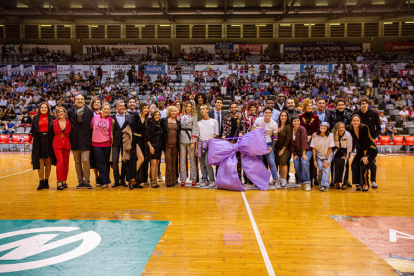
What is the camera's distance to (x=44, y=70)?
20953 mm

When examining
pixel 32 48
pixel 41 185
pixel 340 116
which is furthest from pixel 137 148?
pixel 32 48

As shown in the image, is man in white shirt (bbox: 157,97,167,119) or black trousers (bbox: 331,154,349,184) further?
man in white shirt (bbox: 157,97,167,119)

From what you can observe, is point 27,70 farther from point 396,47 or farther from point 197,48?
point 396,47

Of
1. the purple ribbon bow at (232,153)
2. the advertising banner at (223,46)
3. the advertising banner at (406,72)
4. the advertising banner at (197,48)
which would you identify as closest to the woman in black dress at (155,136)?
the purple ribbon bow at (232,153)

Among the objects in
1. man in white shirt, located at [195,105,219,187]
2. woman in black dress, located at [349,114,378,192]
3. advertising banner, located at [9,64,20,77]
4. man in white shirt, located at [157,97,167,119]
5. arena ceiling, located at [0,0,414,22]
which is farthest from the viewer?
arena ceiling, located at [0,0,414,22]

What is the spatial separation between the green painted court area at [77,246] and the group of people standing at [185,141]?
2271mm

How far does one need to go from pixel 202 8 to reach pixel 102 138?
18.9m

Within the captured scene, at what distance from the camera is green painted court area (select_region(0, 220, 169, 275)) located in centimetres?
308

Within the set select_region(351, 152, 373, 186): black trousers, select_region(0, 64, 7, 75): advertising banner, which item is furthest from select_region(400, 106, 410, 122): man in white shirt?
select_region(0, 64, 7, 75): advertising banner

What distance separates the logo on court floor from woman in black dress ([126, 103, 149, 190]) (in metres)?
2.53

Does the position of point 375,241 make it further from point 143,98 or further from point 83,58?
point 83,58

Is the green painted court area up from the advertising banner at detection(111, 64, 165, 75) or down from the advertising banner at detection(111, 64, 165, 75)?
down

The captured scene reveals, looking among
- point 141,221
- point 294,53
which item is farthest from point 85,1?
point 141,221

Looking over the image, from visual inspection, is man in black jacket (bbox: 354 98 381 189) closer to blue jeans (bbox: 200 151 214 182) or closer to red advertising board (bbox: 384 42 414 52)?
blue jeans (bbox: 200 151 214 182)
